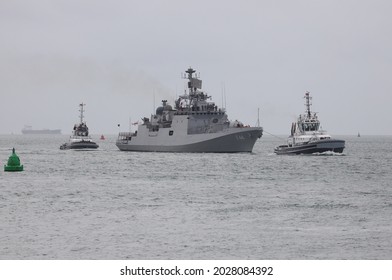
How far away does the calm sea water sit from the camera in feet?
89.1

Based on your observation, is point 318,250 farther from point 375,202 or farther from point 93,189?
point 93,189

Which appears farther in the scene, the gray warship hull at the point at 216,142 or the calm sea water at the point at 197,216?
the gray warship hull at the point at 216,142

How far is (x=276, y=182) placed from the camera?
2298 inches

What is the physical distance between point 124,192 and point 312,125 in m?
49.3

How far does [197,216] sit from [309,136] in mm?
59802

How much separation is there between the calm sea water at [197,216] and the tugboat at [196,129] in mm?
37645

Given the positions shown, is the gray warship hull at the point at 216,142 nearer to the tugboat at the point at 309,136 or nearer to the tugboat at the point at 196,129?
the tugboat at the point at 196,129

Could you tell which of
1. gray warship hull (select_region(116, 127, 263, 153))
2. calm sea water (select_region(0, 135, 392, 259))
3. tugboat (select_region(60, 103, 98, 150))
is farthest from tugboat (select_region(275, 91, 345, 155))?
tugboat (select_region(60, 103, 98, 150))

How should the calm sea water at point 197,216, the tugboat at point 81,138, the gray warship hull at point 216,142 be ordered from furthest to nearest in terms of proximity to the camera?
1. the tugboat at point 81,138
2. the gray warship hull at point 216,142
3. the calm sea water at point 197,216

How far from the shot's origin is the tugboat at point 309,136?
94062mm

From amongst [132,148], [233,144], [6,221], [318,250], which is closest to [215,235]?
[318,250]

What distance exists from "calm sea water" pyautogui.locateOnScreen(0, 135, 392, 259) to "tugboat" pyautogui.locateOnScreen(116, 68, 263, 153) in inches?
1482

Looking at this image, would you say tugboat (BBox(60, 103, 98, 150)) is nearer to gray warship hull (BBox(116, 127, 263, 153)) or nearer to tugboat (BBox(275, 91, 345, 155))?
gray warship hull (BBox(116, 127, 263, 153))

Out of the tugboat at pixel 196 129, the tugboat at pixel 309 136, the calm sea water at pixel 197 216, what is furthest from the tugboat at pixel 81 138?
the calm sea water at pixel 197 216
